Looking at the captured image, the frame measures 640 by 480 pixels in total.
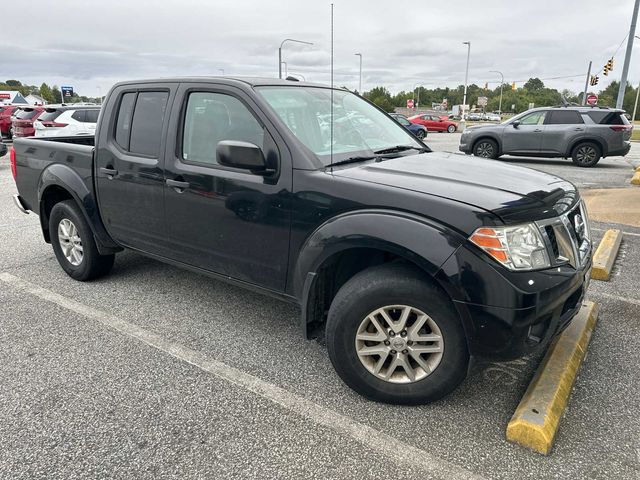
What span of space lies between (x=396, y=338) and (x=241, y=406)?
3.07ft

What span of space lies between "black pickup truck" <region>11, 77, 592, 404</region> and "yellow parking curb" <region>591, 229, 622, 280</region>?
1.78 meters

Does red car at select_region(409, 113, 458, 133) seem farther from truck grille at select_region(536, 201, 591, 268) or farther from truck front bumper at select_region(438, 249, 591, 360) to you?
truck front bumper at select_region(438, 249, 591, 360)

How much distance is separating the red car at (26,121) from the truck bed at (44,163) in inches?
463

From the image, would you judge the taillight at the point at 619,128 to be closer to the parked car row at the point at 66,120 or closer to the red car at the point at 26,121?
the parked car row at the point at 66,120

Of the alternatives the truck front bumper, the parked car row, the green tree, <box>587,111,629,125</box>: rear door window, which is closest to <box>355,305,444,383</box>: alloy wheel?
the truck front bumper

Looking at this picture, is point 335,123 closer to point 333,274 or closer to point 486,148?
point 333,274

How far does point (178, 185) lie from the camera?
3438mm

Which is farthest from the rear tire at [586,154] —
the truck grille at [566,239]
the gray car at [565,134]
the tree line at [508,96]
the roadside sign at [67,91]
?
the tree line at [508,96]

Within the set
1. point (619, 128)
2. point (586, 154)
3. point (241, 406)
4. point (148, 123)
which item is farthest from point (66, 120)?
point (619, 128)

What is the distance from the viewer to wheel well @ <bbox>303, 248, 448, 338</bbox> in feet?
9.39

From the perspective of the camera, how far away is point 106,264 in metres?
4.62

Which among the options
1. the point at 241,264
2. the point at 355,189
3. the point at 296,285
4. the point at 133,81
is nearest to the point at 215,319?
the point at 241,264

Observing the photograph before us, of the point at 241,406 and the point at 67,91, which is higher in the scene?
the point at 67,91

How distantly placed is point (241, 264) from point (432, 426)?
154 centimetres
